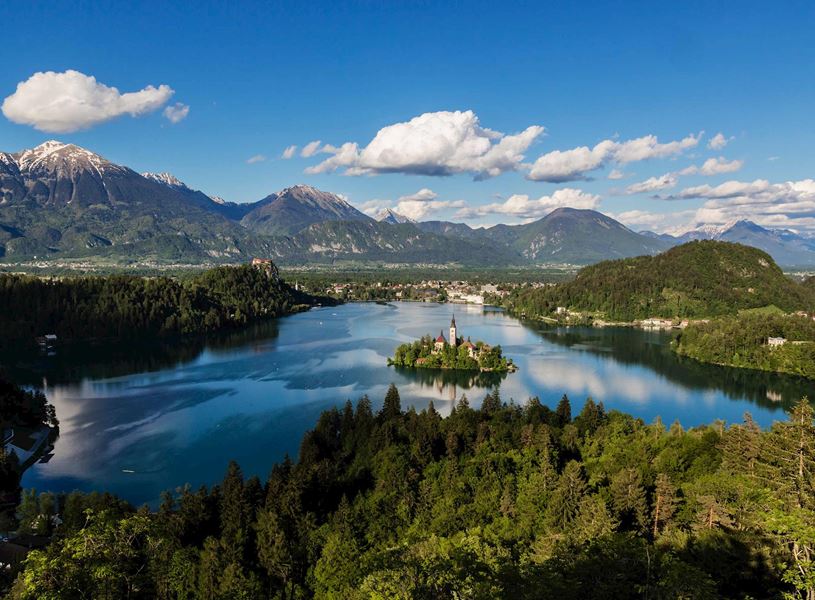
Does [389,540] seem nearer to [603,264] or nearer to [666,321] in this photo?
[666,321]

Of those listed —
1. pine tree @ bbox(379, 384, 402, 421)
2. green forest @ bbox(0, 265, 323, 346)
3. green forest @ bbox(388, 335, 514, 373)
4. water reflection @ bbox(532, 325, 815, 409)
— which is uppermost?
green forest @ bbox(0, 265, 323, 346)

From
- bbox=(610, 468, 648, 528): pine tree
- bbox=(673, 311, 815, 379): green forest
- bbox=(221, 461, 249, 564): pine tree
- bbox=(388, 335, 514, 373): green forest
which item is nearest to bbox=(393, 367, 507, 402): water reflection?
bbox=(388, 335, 514, 373): green forest

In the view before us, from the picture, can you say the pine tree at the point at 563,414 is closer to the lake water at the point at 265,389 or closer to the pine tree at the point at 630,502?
the lake water at the point at 265,389

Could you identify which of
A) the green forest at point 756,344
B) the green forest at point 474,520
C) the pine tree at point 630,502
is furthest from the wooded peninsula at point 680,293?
the pine tree at point 630,502

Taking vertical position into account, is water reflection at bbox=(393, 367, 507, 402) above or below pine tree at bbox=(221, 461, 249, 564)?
below

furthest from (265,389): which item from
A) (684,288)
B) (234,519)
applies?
(684,288)

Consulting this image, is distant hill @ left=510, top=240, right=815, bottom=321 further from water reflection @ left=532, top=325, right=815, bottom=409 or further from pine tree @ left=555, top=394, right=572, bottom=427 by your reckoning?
pine tree @ left=555, top=394, right=572, bottom=427
